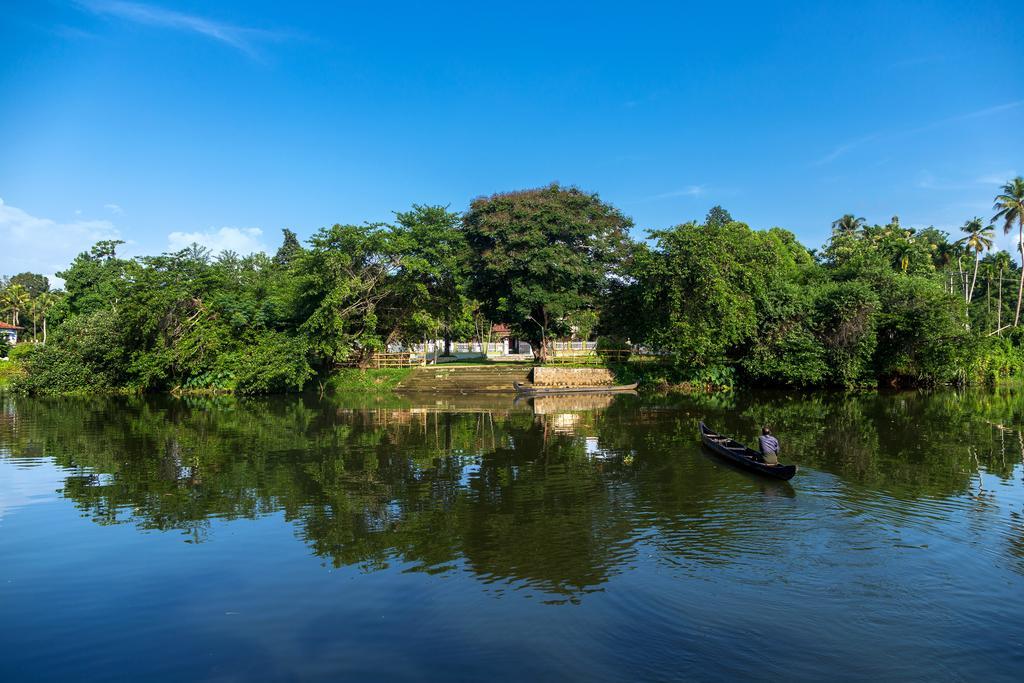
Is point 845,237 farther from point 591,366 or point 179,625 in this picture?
point 179,625

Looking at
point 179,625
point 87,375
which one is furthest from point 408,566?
point 87,375

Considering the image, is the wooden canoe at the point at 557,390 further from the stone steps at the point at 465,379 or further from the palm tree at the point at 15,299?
the palm tree at the point at 15,299

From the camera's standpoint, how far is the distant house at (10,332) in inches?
2594

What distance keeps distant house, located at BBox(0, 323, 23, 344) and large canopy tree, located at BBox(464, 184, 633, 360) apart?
5574 cm

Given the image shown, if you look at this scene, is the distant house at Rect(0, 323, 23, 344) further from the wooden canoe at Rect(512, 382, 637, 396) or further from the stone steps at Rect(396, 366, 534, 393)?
the wooden canoe at Rect(512, 382, 637, 396)

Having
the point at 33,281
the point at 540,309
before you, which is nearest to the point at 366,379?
the point at 540,309

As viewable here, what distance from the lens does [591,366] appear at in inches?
1549

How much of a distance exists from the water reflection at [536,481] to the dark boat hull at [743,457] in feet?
1.07

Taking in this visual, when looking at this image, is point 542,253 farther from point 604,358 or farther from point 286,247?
point 286,247

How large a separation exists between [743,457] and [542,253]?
24868 mm

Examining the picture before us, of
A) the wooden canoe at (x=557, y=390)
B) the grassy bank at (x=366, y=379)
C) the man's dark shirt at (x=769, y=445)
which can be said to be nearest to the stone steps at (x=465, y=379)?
the grassy bank at (x=366, y=379)

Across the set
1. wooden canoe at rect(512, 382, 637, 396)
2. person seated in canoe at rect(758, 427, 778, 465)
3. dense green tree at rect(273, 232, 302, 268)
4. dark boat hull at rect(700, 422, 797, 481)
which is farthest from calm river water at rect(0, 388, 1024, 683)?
dense green tree at rect(273, 232, 302, 268)

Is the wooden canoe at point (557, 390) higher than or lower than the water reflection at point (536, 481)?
higher

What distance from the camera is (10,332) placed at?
224 ft
